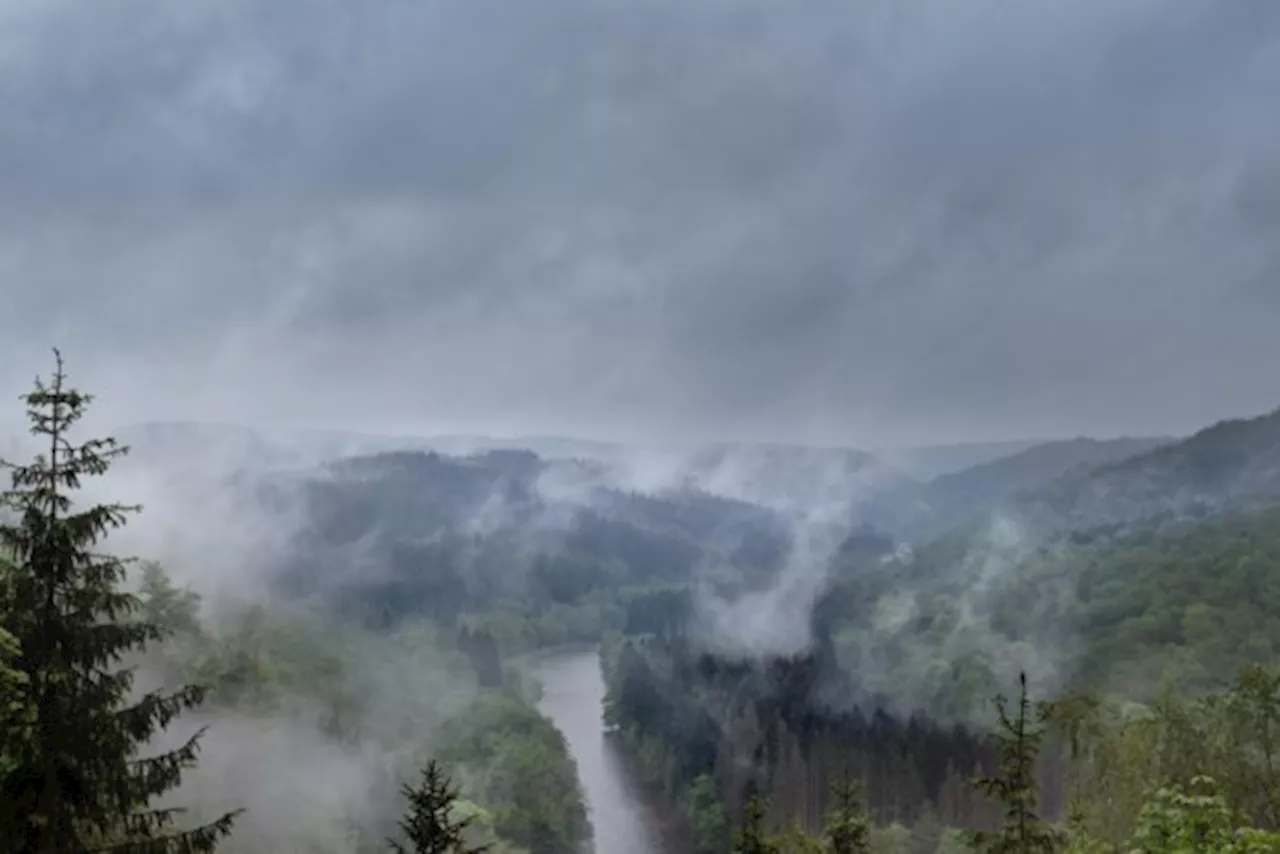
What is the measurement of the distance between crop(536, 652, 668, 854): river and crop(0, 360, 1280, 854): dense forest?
3.62m

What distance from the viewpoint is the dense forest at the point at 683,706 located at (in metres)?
13.2

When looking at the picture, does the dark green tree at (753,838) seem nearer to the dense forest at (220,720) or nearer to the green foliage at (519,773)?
the dense forest at (220,720)

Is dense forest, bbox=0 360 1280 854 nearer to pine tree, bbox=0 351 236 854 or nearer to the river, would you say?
pine tree, bbox=0 351 236 854

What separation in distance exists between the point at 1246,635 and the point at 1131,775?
308 ft

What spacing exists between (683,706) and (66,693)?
125355 mm

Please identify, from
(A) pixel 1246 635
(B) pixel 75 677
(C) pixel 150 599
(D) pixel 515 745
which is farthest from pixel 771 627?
(B) pixel 75 677

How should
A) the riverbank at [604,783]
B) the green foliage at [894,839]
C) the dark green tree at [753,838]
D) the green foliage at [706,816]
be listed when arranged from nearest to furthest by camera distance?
the dark green tree at [753,838]
the green foliage at [894,839]
the green foliage at [706,816]
the riverbank at [604,783]

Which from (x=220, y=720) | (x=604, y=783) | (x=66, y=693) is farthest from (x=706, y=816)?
(x=66, y=693)

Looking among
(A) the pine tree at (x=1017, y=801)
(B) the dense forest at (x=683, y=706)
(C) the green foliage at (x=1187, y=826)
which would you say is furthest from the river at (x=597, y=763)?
(C) the green foliage at (x=1187, y=826)

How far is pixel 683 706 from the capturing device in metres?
133

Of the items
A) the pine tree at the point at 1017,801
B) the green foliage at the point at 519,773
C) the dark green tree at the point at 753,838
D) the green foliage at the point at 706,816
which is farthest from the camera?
the green foliage at the point at 706,816

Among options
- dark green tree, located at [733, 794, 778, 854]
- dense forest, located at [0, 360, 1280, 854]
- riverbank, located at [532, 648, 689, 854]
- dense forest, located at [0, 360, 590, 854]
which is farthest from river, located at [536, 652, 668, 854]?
dark green tree, located at [733, 794, 778, 854]

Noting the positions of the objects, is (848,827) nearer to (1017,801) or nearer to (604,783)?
(1017,801)

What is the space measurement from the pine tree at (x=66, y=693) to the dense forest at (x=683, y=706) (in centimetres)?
4
